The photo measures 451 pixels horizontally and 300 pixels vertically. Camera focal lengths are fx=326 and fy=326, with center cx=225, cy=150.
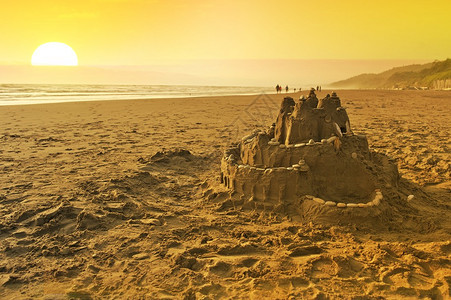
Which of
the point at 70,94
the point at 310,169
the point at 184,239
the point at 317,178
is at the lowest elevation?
the point at 184,239

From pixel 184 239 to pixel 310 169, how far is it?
1896 mm

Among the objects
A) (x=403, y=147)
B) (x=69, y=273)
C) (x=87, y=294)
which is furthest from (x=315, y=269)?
(x=403, y=147)

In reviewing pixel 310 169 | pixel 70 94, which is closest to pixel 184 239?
pixel 310 169

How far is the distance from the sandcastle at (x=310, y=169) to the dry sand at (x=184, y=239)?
0.29m

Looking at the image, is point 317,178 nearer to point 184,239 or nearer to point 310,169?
point 310,169

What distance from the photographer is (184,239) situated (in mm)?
3721

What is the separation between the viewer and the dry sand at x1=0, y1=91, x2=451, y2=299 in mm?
2863

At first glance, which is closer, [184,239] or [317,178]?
[184,239]

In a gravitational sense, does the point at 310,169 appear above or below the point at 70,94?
below

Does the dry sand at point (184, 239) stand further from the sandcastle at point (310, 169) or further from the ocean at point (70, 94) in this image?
the ocean at point (70, 94)

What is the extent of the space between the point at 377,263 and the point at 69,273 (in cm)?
294

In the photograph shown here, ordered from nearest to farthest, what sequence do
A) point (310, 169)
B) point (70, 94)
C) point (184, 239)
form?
point (184, 239), point (310, 169), point (70, 94)

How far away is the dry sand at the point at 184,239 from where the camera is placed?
286cm

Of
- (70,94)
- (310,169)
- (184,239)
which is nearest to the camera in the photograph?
(184,239)
